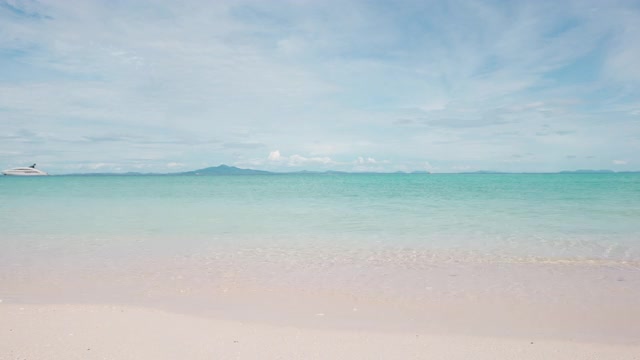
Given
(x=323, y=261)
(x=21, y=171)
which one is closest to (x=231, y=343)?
(x=323, y=261)

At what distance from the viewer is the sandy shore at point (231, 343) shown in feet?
16.3

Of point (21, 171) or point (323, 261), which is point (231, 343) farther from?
point (21, 171)

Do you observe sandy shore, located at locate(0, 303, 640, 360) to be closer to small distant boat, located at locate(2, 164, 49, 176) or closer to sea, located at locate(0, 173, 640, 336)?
sea, located at locate(0, 173, 640, 336)

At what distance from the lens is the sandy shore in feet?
16.3

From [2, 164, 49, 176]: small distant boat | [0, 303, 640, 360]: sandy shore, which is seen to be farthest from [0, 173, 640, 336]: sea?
[2, 164, 49, 176]: small distant boat

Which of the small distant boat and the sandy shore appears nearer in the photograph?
the sandy shore

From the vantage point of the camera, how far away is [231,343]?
209 inches

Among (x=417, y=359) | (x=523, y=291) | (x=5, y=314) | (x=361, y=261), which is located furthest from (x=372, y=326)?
(x=5, y=314)

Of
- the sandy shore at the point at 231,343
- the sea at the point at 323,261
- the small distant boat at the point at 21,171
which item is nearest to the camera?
the sandy shore at the point at 231,343

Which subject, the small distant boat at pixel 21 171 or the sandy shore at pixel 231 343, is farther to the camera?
the small distant boat at pixel 21 171

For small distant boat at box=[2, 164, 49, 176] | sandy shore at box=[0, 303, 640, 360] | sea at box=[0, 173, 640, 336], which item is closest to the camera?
sandy shore at box=[0, 303, 640, 360]

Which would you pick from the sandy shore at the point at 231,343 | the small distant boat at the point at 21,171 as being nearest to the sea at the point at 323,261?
the sandy shore at the point at 231,343

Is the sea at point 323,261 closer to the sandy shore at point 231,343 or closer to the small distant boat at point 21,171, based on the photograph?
the sandy shore at point 231,343

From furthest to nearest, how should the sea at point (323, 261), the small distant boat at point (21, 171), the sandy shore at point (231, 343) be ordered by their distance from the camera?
the small distant boat at point (21, 171), the sea at point (323, 261), the sandy shore at point (231, 343)
